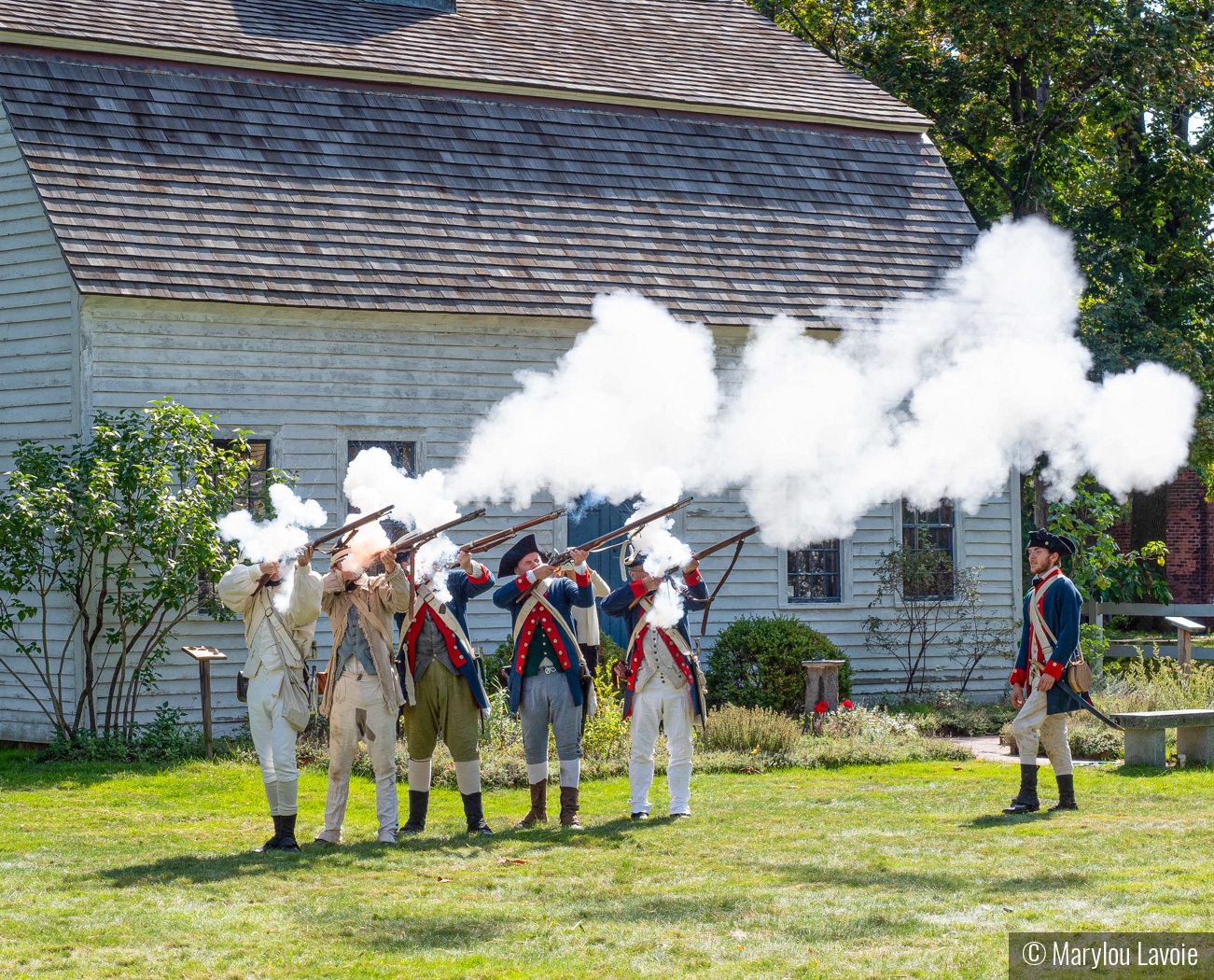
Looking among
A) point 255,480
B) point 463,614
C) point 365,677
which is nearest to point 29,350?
point 255,480

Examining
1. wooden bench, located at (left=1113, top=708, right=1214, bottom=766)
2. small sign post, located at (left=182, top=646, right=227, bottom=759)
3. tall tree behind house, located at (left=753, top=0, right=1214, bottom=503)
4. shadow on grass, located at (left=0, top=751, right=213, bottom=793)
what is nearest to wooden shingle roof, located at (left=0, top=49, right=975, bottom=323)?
small sign post, located at (left=182, top=646, right=227, bottom=759)

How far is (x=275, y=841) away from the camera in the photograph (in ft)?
31.7

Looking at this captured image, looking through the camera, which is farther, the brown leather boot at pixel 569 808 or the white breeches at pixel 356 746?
the brown leather boot at pixel 569 808

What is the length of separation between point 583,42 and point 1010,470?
792 centimetres

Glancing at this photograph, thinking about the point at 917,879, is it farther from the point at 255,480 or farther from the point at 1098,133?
the point at 1098,133

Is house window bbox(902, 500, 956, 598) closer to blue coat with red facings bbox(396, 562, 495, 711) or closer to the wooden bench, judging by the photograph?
the wooden bench

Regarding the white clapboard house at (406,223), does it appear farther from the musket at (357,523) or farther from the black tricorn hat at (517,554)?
the musket at (357,523)

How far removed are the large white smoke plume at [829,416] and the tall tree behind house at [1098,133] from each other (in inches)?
181

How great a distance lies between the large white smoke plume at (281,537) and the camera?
9.73 meters

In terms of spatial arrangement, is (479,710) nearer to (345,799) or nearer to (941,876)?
(345,799)

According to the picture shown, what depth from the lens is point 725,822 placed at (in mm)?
10633

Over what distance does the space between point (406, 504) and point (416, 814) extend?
81.7 inches

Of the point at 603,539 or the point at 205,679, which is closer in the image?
the point at 603,539

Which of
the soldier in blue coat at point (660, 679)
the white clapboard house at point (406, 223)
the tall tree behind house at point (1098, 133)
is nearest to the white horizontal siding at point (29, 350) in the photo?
the white clapboard house at point (406, 223)
